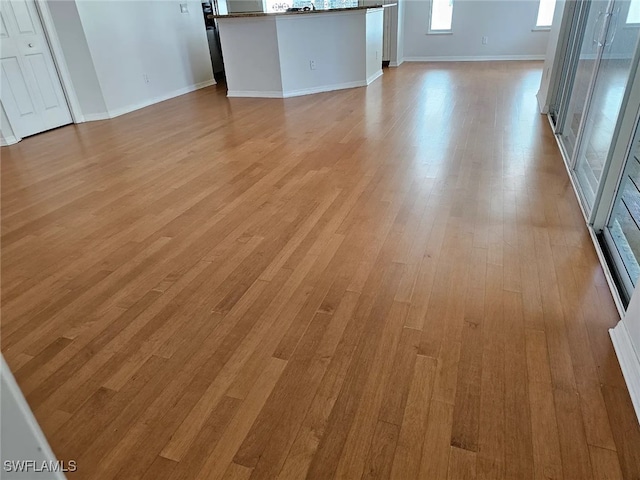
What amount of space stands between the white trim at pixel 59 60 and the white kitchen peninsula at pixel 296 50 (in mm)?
2030

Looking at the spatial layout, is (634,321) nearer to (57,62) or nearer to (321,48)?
(321,48)

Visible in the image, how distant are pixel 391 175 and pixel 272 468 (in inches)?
93.9

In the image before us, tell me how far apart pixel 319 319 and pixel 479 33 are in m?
8.09

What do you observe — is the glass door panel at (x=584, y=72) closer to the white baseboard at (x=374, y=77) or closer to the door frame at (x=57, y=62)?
the white baseboard at (x=374, y=77)

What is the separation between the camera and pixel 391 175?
3205mm

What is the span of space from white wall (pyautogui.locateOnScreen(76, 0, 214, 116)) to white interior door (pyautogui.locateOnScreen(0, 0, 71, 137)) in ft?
1.62

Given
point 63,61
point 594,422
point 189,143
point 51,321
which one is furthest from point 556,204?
point 63,61

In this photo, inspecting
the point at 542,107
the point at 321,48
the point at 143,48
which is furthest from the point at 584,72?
the point at 143,48

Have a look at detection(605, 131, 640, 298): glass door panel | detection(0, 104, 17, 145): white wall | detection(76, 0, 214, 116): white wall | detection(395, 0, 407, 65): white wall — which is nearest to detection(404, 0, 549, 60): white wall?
detection(395, 0, 407, 65): white wall

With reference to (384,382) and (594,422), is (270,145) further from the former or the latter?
(594,422)

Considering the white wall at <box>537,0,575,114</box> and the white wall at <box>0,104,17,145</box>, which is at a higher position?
the white wall at <box>537,0,575,114</box>

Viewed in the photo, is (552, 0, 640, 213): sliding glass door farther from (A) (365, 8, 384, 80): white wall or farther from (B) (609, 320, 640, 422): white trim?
(A) (365, 8, 384, 80): white wall

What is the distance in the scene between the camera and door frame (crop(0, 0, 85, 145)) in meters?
4.68

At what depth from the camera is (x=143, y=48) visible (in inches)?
232
